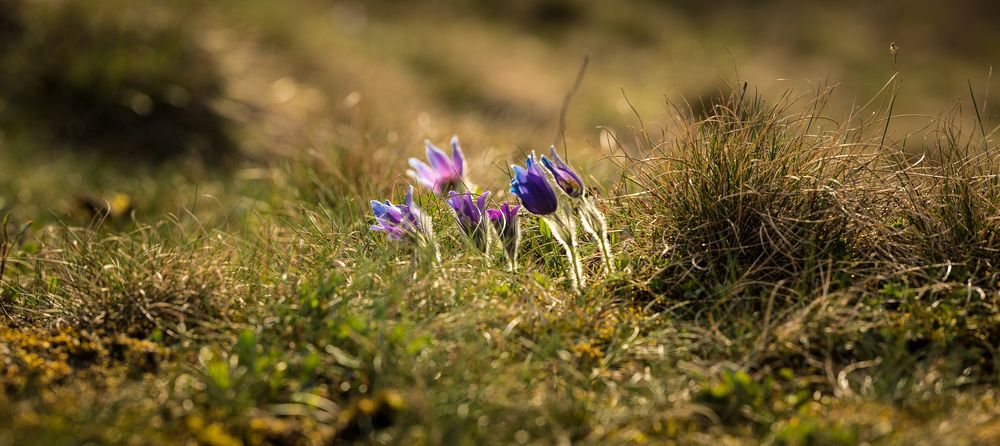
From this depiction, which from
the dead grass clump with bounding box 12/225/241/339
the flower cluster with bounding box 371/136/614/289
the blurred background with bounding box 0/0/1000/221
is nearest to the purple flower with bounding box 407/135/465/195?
the blurred background with bounding box 0/0/1000/221

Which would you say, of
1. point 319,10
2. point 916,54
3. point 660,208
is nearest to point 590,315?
point 660,208

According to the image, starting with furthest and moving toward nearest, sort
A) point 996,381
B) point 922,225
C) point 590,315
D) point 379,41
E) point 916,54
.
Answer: point 916,54, point 379,41, point 922,225, point 590,315, point 996,381

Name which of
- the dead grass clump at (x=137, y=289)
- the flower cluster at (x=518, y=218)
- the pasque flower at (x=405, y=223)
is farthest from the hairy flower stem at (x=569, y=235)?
the dead grass clump at (x=137, y=289)

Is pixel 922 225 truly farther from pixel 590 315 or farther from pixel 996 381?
pixel 590 315

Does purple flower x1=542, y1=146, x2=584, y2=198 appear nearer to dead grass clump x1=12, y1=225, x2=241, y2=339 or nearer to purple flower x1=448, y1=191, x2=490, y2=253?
purple flower x1=448, y1=191, x2=490, y2=253

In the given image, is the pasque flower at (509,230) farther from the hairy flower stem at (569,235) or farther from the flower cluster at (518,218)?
the hairy flower stem at (569,235)

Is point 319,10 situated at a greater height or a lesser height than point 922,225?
lesser
